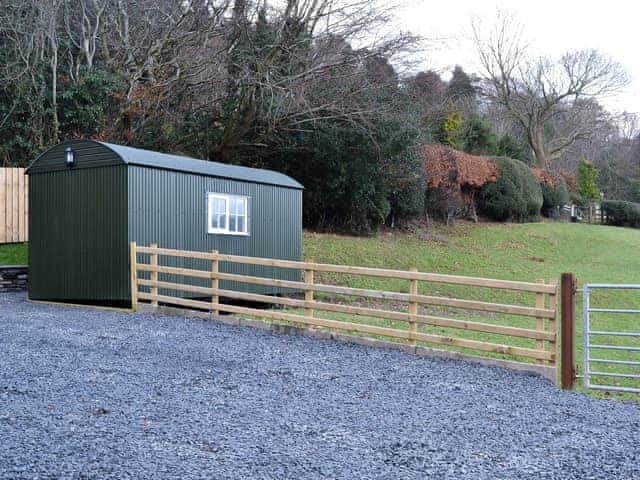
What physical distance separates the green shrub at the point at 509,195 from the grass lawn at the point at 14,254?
17616 millimetres

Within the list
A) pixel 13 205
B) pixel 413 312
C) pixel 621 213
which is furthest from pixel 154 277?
pixel 621 213

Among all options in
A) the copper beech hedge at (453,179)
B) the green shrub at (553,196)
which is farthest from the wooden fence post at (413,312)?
the green shrub at (553,196)

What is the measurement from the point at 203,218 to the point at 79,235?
205cm

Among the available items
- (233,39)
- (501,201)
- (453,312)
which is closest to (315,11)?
(233,39)

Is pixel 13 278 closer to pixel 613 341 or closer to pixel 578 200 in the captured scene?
pixel 613 341

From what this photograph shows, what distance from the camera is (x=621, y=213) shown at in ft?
98.9

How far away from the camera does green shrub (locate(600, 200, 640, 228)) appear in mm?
30078

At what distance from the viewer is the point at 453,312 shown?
12656mm

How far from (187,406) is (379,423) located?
137 cm

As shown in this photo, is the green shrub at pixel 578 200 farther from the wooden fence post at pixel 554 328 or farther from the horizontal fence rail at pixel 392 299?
the wooden fence post at pixel 554 328

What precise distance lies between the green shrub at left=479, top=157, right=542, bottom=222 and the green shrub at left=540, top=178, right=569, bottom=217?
2872mm

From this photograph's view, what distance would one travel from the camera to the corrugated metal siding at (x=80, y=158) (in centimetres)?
1015

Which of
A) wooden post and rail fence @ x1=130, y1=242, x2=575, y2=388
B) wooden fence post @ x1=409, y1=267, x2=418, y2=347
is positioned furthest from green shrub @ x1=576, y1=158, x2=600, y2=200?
wooden fence post @ x1=409, y1=267, x2=418, y2=347

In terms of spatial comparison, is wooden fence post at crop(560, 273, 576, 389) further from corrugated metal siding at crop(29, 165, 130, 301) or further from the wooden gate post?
corrugated metal siding at crop(29, 165, 130, 301)
